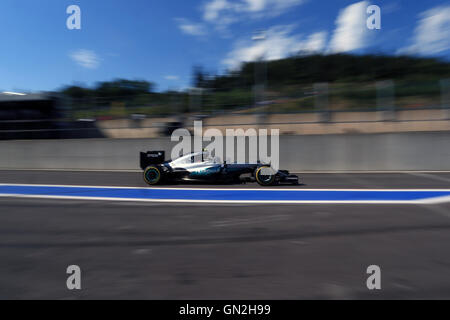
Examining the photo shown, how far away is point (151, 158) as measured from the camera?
30.0 feet

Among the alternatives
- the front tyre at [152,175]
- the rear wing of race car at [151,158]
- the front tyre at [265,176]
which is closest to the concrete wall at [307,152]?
the rear wing of race car at [151,158]

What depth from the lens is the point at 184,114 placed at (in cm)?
1471

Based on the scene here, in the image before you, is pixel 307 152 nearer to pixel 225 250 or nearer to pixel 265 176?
pixel 265 176

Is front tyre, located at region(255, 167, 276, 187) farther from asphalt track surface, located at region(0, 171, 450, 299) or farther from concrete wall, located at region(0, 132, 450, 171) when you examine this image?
concrete wall, located at region(0, 132, 450, 171)

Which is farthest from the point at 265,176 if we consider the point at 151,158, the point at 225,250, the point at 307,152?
the point at 225,250

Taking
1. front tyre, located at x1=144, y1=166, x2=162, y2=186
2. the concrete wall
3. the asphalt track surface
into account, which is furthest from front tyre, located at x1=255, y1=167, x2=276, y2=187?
the concrete wall

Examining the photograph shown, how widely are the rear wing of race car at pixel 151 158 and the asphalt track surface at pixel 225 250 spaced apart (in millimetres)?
2988

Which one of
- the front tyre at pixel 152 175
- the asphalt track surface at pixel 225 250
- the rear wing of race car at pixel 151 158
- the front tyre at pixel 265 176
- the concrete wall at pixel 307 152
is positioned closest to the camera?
the asphalt track surface at pixel 225 250

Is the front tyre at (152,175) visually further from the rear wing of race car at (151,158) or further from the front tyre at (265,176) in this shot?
the front tyre at (265,176)

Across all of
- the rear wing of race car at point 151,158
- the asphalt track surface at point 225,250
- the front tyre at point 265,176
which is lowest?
the asphalt track surface at point 225,250

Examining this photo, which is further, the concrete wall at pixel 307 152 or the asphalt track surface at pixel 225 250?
the concrete wall at pixel 307 152

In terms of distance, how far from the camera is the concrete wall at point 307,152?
11492mm

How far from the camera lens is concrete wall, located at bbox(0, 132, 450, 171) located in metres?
11.5
